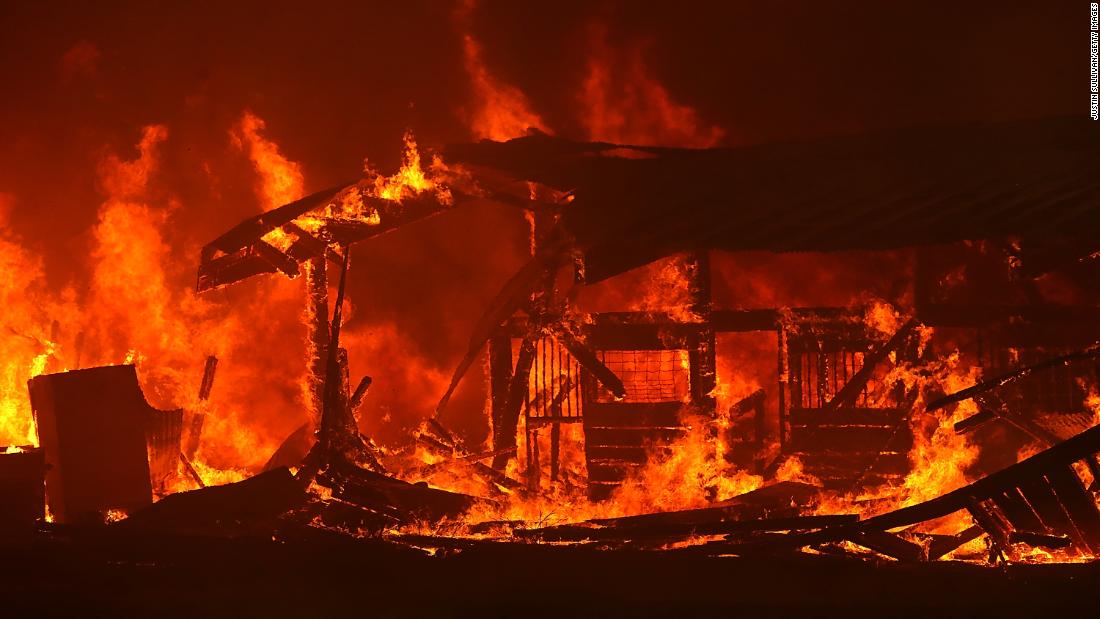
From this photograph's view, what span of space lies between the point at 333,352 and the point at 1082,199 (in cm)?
720

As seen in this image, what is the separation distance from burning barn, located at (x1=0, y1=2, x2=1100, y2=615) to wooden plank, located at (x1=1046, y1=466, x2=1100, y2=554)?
0.07ft

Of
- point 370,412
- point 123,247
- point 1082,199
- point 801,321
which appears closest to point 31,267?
point 123,247

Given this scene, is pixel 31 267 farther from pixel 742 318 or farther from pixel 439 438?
pixel 742 318

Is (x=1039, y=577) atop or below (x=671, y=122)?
below

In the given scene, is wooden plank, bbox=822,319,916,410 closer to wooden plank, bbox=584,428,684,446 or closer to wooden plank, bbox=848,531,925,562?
wooden plank, bbox=584,428,684,446

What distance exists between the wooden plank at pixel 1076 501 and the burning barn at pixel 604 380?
0.02 meters

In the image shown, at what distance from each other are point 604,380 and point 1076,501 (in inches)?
202

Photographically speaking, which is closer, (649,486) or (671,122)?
(649,486)

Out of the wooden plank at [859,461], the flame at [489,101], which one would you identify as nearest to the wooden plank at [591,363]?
the wooden plank at [859,461]

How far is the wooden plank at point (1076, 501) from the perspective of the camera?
6570mm

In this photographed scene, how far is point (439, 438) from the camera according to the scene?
12.2m

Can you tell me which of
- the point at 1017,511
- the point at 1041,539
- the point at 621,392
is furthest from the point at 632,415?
the point at 1041,539

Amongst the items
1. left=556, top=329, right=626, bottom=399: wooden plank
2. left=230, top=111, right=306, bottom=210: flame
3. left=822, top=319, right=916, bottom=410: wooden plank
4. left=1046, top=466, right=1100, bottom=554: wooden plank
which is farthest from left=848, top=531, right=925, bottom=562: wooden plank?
left=230, top=111, right=306, bottom=210: flame

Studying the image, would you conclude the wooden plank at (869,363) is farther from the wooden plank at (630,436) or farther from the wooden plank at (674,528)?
the wooden plank at (674,528)
